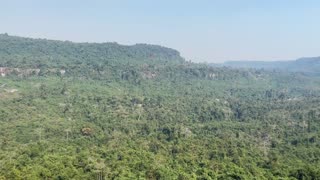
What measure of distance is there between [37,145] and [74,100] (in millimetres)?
61843

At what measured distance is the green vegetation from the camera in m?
68.5

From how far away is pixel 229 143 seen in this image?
310 ft

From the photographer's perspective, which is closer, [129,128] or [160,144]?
[160,144]

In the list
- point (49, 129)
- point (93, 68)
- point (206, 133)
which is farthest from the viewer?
point (93, 68)

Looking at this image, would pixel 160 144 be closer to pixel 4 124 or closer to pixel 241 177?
pixel 241 177

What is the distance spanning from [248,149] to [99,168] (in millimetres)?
36202

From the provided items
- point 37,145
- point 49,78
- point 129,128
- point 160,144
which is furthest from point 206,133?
point 49,78

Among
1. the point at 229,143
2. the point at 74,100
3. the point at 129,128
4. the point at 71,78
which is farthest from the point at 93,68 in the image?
the point at 229,143

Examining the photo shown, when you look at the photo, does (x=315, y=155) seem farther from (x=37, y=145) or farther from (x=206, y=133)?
(x=37, y=145)

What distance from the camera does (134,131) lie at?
111250mm

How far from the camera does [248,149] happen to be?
3615 inches

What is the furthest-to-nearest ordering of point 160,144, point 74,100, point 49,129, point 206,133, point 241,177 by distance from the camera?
point 74,100 < point 206,133 < point 49,129 < point 160,144 < point 241,177

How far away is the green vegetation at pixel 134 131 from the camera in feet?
225

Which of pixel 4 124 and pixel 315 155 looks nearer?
pixel 315 155
